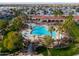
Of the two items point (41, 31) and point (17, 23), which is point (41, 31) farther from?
point (17, 23)

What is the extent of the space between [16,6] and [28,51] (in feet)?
1.11

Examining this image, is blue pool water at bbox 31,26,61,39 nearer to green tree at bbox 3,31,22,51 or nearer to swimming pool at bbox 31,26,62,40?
swimming pool at bbox 31,26,62,40

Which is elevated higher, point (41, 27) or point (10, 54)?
point (41, 27)

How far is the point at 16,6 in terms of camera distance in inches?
60.1

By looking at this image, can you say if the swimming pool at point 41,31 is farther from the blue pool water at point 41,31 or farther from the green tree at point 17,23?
the green tree at point 17,23

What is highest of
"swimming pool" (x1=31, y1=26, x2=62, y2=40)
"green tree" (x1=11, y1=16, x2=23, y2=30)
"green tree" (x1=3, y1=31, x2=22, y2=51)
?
"green tree" (x1=11, y1=16, x2=23, y2=30)

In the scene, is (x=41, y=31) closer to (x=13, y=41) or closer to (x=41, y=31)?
(x=41, y=31)

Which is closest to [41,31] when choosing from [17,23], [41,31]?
[41,31]

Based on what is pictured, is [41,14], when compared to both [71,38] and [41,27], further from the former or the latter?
[71,38]

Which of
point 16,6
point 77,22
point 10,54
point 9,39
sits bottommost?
point 10,54

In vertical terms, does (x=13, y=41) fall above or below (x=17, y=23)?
below

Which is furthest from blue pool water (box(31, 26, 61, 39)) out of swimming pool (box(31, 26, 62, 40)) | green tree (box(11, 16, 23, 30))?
green tree (box(11, 16, 23, 30))

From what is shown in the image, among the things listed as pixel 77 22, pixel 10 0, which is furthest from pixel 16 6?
→ pixel 77 22

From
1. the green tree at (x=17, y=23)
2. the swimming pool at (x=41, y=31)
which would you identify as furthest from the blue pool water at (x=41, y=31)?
the green tree at (x=17, y=23)
